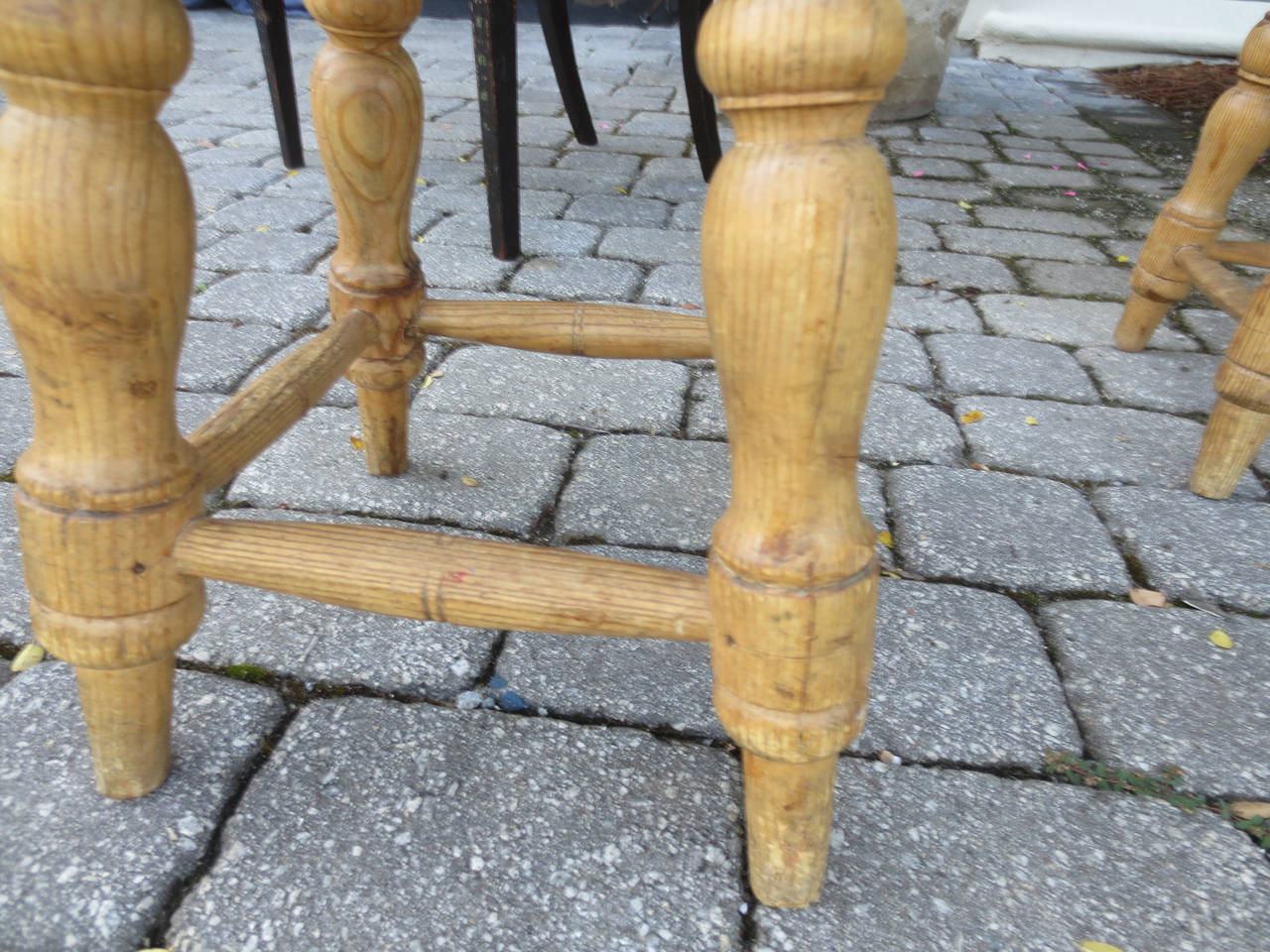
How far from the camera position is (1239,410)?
4.61 feet

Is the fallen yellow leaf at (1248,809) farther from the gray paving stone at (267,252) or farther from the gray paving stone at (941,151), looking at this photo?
the gray paving stone at (941,151)

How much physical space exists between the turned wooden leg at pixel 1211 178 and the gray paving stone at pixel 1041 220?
2.91 ft

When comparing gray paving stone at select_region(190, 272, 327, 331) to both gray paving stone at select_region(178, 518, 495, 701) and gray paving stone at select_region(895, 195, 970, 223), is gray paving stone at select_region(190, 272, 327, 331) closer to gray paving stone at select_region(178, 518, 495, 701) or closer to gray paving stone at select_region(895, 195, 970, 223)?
gray paving stone at select_region(178, 518, 495, 701)

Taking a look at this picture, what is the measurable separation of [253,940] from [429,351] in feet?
4.24

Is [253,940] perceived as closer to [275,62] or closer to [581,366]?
[581,366]

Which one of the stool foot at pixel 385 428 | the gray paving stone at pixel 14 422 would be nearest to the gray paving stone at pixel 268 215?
the gray paving stone at pixel 14 422

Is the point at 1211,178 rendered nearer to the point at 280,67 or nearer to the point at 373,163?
the point at 373,163

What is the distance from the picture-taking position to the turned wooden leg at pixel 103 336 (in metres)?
0.61

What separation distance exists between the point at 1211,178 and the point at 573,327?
142 centimetres

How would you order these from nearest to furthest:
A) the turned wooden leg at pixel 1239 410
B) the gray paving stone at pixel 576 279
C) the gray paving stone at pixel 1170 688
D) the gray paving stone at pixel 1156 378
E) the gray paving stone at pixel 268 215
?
the gray paving stone at pixel 1170 688 < the turned wooden leg at pixel 1239 410 < the gray paving stone at pixel 1156 378 < the gray paving stone at pixel 576 279 < the gray paving stone at pixel 268 215

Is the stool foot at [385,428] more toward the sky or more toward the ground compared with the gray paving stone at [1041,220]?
more toward the sky

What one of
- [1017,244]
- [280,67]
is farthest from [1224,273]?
[280,67]

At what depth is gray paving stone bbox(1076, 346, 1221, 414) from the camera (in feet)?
5.86

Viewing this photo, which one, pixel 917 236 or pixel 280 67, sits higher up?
pixel 280 67
